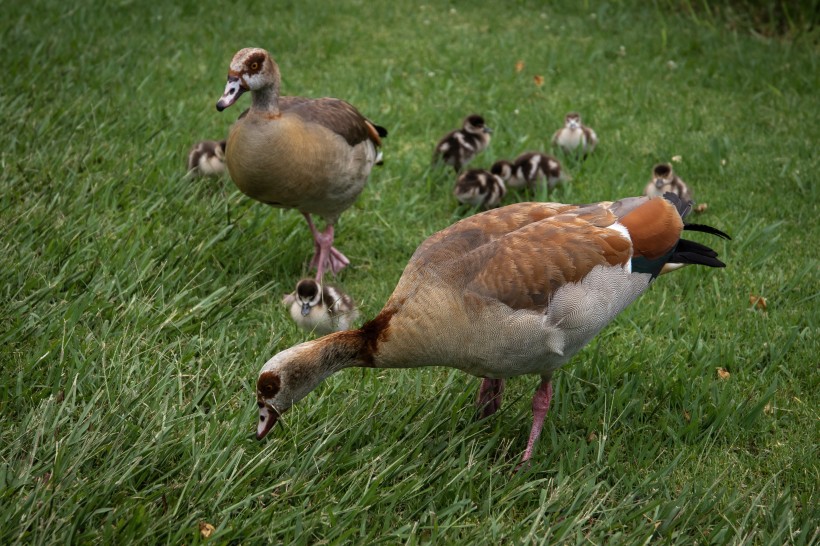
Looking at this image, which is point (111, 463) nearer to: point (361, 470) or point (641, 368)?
point (361, 470)

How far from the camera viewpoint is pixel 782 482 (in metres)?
4.34

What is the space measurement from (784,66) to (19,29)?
7.39 metres

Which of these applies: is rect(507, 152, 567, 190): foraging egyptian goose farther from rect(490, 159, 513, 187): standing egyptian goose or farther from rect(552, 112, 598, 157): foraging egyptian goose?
rect(552, 112, 598, 157): foraging egyptian goose

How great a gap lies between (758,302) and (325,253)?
8.89 feet

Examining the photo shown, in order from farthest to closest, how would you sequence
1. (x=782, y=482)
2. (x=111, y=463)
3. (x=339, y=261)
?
(x=339, y=261), (x=782, y=482), (x=111, y=463)

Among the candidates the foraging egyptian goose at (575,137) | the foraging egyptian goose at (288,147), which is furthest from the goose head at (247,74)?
the foraging egyptian goose at (575,137)

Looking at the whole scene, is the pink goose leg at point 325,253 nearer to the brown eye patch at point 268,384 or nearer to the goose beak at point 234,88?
the goose beak at point 234,88

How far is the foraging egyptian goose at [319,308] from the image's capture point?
5355 mm

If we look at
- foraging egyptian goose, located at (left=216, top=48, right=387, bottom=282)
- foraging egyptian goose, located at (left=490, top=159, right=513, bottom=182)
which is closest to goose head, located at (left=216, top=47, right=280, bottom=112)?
foraging egyptian goose, located at (left=216, top=48, right=387, bottom=282)

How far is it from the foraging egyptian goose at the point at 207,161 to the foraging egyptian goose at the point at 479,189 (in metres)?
1.71

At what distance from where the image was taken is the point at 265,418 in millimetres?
4082

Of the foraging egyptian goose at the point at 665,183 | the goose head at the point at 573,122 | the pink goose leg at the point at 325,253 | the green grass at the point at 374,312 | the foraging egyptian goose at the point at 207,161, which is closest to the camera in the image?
the green grass at the point at 374,312

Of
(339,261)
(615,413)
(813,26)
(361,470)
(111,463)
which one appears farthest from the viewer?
(813,26)

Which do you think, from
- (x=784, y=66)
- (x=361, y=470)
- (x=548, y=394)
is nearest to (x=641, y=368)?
(x=548, y=394)
